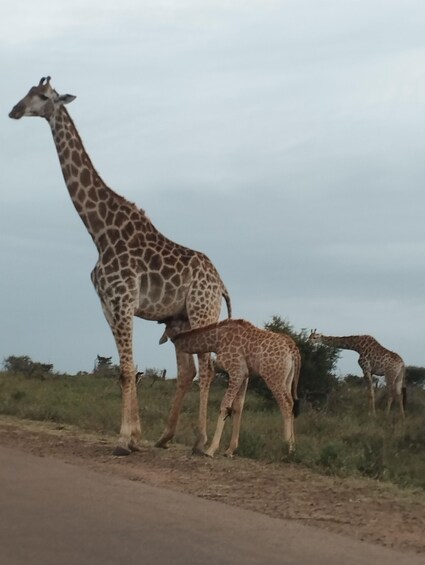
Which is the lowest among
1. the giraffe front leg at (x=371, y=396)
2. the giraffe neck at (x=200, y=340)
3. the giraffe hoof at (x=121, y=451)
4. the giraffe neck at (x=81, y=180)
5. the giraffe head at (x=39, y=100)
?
the giraffe hoof at (x=121, y=451)

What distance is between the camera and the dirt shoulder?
7.04m

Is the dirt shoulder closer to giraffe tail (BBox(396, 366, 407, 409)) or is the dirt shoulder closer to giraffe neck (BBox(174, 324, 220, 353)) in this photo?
giraffe neck (BBox(174, 324, 220, 353))

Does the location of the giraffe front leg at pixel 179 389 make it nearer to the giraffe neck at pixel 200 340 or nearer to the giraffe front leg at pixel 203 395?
the giraffe front leg at pixel 203 395

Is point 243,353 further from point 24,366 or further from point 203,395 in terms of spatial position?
point 24,366

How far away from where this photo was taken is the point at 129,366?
11148 millimetres

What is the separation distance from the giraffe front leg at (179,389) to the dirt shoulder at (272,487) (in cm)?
21

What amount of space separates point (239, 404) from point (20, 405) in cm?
601

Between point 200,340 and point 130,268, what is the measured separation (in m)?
1.08

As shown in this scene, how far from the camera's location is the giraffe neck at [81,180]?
11.9 m

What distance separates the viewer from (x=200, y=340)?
37.5 ft

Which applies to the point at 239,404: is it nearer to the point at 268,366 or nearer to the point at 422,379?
the point at 268,366

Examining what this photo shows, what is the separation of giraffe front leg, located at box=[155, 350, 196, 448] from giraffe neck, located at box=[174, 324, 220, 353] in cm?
33

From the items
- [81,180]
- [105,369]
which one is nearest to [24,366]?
[105,369]

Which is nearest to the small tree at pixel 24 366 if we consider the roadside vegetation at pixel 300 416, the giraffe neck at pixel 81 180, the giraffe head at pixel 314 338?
the roadside vegetation at pixel 300 416
